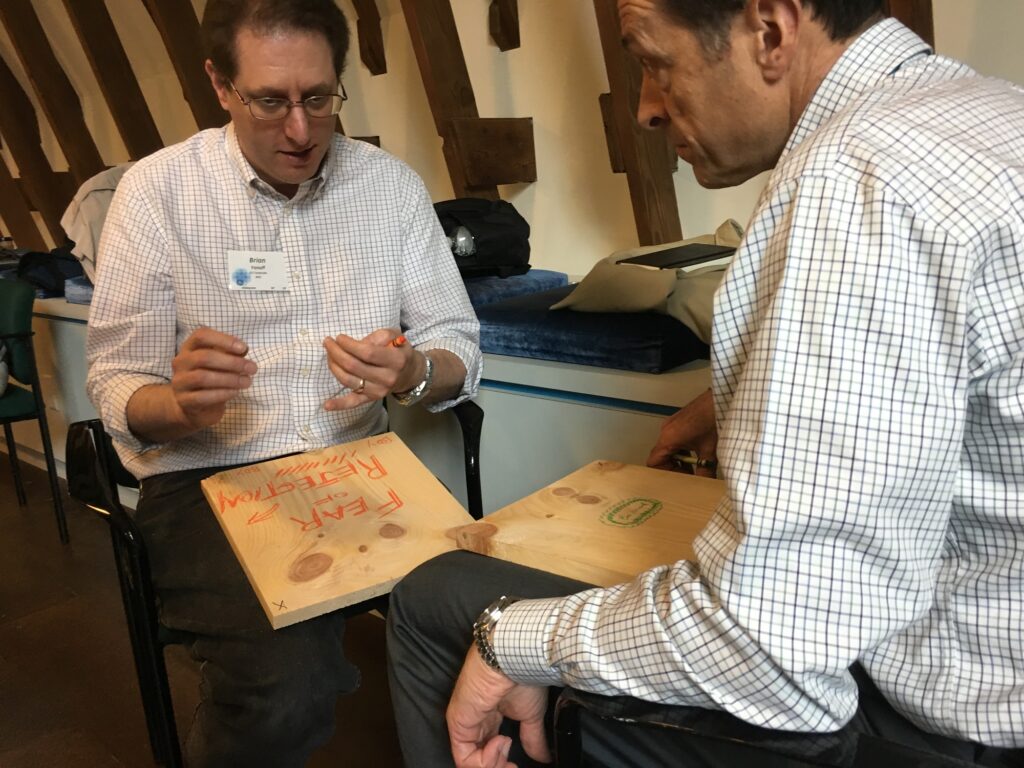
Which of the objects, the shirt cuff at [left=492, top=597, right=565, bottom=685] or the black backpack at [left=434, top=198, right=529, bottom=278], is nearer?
the shirt cuff at [left=492, top=597, right=565, bottom=685]

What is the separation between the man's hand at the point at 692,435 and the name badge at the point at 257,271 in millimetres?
748

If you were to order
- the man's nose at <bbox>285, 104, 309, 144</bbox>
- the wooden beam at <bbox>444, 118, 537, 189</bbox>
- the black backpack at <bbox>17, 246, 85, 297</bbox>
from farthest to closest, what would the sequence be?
the black backpack at <bbox>17, 246, 85, 297</bbox>
the wooden beam at <bbox>444, 118, 537, 189</bbox>
the man's nose at <bbox>285, 104, 309, 144</bbox>

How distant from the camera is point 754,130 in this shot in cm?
77

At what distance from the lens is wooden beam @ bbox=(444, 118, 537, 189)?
7.81 ft

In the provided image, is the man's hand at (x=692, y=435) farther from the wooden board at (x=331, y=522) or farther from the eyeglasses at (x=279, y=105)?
the eyeglasses at (x=279, y=105)

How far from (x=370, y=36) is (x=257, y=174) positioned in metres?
1.66

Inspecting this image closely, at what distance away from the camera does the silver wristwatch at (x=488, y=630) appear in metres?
0.78

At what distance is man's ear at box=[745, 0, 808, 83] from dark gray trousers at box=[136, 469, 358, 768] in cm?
91


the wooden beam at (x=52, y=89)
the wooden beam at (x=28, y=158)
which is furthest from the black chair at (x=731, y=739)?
the wooden beam at (x=28, y=158)

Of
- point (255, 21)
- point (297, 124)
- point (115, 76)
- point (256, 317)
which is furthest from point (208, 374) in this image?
A: point (115, 76)

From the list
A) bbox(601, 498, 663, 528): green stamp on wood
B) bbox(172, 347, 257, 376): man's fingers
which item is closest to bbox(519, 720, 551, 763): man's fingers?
bbox(601, 498, 663, 528): green stamp on wood

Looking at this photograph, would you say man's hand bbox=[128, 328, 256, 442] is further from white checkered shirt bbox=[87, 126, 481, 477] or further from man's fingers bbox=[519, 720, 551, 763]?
man's fingers bbox=[519, 720, 551, 763]

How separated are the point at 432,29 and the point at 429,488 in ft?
5.79

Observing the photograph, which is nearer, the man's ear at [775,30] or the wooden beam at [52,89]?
the man's ear at [775,30]
